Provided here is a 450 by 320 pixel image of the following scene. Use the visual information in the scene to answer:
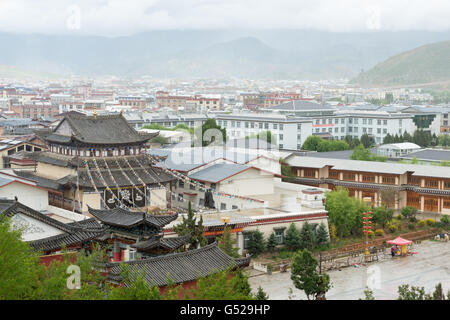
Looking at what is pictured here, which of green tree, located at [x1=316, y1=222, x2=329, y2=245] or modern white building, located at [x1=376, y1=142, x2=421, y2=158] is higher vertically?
modern white building, located at [x1=376, y1=142, x2=421, y2=158]

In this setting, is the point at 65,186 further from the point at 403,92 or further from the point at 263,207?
the point at 403,92

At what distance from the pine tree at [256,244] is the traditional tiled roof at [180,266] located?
8.53 metres

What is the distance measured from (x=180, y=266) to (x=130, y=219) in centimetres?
461

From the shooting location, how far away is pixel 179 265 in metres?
16.1

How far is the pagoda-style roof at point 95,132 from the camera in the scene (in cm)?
3042

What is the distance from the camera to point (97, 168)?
29625 mm

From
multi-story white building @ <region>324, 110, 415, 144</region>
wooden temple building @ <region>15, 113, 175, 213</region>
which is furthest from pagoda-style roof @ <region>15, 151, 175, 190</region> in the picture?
multi-story white building @ <region>324, 110, 415, 144</region>

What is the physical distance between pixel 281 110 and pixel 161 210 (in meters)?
37.3

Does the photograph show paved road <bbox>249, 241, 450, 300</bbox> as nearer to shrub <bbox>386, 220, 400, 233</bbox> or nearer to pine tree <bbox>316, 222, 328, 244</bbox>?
pine tree <bbox>316, 222, 328, 244</bbox>

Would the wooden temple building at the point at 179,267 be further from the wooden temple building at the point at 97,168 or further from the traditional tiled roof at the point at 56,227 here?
the wooden temple building at the point at 97,168

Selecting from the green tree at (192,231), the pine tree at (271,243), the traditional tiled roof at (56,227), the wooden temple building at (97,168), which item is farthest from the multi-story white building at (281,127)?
the traditional tiled roof at (56,227)

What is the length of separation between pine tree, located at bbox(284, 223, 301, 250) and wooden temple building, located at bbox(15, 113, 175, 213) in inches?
264

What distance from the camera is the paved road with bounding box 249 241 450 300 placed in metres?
21.2
